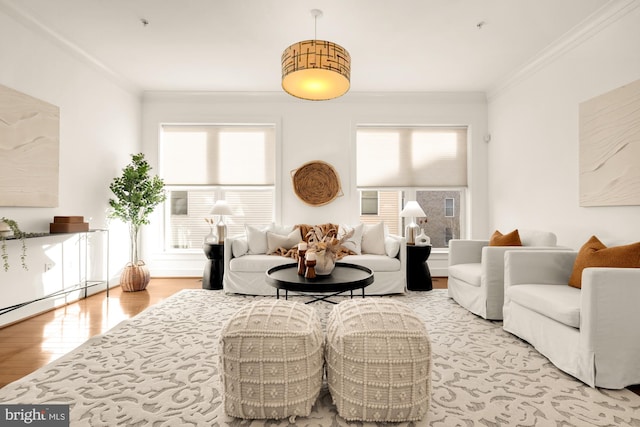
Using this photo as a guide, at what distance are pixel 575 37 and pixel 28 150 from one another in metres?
5.63

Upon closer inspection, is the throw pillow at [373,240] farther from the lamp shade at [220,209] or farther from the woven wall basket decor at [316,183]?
the lamp shade at [220,209]

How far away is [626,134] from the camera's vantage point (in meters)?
2.86

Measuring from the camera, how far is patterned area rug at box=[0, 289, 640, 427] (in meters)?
1.63

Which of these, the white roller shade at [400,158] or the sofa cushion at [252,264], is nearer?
the sofa cushion at [252,264]

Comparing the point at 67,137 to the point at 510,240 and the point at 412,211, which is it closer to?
the point at 412,211

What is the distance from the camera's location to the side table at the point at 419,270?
4324 mm

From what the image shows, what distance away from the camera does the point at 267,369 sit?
1.56m

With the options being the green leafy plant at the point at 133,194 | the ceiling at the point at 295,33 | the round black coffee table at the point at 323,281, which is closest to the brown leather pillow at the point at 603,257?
the round black coffee table at the point at 323,281

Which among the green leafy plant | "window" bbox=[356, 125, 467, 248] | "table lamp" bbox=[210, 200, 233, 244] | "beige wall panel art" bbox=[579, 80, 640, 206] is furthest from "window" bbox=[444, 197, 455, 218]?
the green leafy plant

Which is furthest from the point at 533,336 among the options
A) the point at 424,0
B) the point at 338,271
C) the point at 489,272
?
the point at 424,0

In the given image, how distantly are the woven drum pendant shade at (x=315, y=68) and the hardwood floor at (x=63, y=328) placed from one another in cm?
276

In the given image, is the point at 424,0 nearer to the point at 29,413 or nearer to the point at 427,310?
the point at 427,310

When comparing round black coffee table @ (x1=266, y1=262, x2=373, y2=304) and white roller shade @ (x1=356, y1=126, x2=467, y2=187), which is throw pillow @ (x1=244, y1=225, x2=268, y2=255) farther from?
white roller shade @ (x1=356, y1=126, x2=467, y2=187)

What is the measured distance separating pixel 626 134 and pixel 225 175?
15.7 feet
